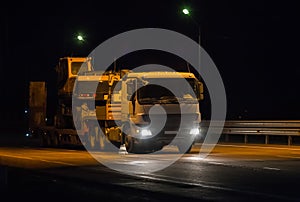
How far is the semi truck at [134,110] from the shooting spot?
88.3 ft

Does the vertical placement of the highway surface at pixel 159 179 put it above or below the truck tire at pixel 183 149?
below

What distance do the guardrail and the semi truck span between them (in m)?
7.57

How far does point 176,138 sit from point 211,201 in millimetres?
13843

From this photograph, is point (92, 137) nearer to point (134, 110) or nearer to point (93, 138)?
point (93, 138)

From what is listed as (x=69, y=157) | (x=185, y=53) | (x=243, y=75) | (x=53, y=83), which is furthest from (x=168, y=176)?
(x=243, y=75)

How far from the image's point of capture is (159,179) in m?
17.4

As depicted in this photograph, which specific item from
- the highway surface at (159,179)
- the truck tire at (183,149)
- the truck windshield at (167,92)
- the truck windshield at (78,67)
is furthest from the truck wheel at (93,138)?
the highway surface at (159,179)

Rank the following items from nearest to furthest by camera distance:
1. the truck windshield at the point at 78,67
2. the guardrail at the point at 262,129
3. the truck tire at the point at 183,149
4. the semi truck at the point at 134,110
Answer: the semi truck at the point at 134,110 → the truck tire at the point at 183,149 → the truck windshield at the point at 78,67 → the guardrail at the point at 262,129

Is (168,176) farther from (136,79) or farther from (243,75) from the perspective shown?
(243,75)

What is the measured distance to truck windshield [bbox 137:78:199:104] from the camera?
26.9m

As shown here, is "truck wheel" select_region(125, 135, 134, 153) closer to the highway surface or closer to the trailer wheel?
the highway surface

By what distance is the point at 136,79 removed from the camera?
1077 inches

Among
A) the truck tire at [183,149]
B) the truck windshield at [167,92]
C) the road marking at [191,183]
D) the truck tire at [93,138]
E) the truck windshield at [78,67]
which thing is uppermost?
the truck windshield at [78,67]

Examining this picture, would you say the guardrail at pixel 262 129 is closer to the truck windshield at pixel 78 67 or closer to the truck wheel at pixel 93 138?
the truck windshield at pixel 78 67
